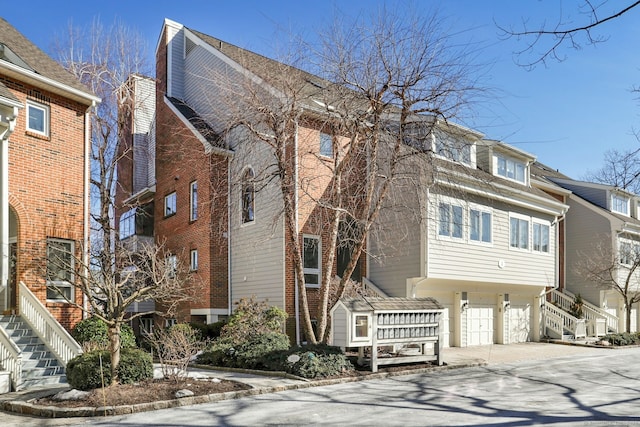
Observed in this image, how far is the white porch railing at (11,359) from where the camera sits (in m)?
12.3

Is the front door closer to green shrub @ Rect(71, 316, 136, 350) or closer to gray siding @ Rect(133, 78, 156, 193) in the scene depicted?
green shrub @ Rect(71, 316, 136, 350)

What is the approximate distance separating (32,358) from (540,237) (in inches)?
770

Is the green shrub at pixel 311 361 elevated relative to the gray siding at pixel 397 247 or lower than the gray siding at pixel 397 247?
lower

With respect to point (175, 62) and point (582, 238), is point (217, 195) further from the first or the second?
point (582, 238)

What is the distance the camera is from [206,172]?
2231cm

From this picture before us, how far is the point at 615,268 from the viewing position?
2764cm

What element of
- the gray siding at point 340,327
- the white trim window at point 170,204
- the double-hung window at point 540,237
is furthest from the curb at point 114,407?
the double-hung window at point 540,237

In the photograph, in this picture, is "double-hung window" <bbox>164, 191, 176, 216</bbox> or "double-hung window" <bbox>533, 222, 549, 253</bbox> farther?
"double-hung window" <bbox>164, 191, 176, 216</bbox>

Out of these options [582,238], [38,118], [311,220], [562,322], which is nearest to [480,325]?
[562,322]

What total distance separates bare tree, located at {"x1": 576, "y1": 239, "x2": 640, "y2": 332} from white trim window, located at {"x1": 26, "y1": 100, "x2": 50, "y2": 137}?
77.0 ft

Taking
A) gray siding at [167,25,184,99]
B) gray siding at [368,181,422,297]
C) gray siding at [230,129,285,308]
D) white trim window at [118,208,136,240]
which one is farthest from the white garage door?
white trim window at [118,208,136,240]

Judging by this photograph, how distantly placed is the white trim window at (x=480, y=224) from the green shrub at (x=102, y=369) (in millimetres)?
13165

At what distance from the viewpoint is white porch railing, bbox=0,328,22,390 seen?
12305 mm

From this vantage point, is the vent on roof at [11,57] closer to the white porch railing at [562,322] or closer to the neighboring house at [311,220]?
the neighboring house at [311,220]
